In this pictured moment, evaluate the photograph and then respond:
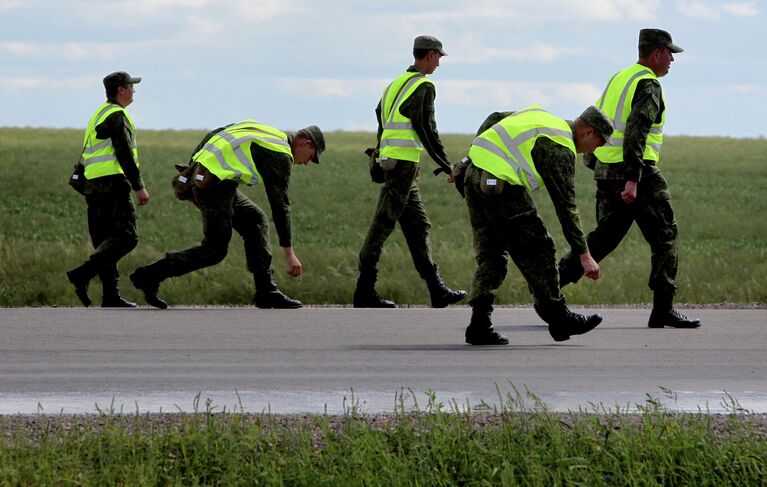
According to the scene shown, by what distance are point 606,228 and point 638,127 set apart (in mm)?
926

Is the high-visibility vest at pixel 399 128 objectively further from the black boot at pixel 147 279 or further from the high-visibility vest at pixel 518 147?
the high-visibility vest at pixel 518 147

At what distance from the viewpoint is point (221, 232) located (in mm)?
11461

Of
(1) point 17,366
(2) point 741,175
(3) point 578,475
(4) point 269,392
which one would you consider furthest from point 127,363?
(2) point 741,175

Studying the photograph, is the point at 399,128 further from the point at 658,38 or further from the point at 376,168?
the point at 658,38

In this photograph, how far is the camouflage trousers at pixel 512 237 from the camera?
28.8ft

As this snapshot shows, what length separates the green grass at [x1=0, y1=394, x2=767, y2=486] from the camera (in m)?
5.68

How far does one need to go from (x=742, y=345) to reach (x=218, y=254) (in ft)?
14.2

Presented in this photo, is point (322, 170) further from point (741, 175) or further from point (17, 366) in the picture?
point (17, 366)

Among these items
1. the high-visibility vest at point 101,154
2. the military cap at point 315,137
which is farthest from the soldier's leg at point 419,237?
the high-visibility vest at point 101,154

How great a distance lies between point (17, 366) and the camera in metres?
8.57

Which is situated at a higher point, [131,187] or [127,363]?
[131,187]

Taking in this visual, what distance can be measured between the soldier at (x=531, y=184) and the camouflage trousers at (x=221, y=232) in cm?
296

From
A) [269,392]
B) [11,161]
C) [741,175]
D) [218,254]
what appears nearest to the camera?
[269,392]

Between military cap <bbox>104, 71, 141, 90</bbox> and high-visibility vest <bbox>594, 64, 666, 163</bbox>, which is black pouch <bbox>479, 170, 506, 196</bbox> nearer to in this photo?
high-visibility vest <bbox>594, 64, 666, 163</bbox>
